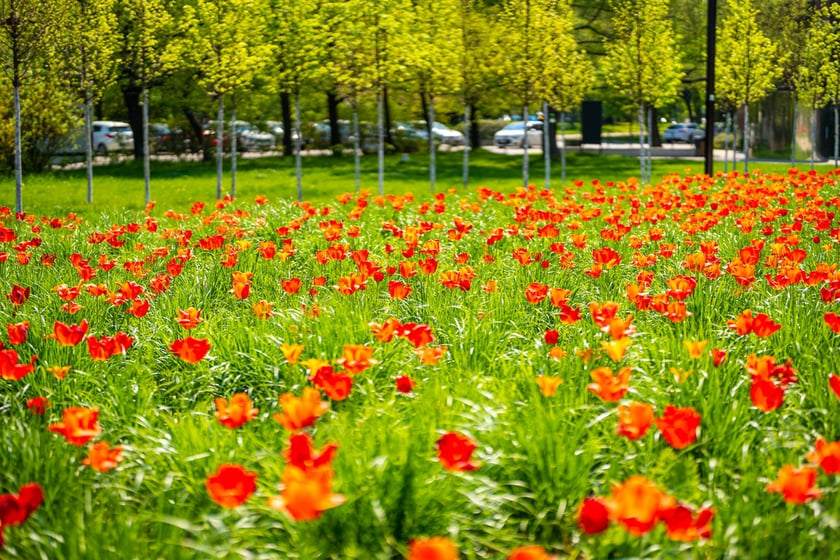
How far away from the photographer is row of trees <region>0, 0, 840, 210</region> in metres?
17.5

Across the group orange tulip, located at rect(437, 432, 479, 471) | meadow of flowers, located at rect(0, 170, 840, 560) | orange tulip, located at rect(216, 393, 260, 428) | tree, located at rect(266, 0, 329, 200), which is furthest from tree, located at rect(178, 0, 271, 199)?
orange tulip, located at rect(437, 432, 479, 471)

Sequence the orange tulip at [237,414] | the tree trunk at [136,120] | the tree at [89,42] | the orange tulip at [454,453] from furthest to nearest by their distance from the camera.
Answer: the tree trunk at [136,120] → the tree at [89,42] → the orange tulip at [237,414] → the orange tulip at [454,453]

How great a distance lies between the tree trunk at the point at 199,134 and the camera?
34.2 meters

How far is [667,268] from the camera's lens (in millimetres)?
6477

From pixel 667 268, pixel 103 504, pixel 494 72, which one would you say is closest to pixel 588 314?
pixel 667 268

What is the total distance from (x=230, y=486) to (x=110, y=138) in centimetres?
3778

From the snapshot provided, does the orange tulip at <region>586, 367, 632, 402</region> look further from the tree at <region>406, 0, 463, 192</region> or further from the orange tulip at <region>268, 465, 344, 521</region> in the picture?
the tree at <region>406, 0, 463, 192</region>

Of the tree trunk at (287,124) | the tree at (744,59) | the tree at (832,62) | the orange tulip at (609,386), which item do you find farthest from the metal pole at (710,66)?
the tree trunk at (287,124)

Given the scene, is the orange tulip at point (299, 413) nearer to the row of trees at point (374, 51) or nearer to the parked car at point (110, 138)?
the row of trees at point (374, 51)

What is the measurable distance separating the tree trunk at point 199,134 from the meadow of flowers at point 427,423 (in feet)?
95.0

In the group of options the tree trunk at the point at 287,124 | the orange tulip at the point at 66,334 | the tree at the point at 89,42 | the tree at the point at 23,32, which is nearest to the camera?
the orange tulip at the point at 66,334

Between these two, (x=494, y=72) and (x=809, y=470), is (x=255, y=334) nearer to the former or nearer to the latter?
(x=809, y=470)

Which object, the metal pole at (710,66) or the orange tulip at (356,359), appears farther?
the metal pole at (710,66)

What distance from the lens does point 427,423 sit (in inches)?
134
